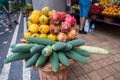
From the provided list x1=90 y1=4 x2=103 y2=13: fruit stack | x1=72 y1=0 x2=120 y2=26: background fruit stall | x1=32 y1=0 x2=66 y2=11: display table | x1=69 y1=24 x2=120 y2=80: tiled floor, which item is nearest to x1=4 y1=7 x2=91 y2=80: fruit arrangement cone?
x1=69 y1=24 x2=120 y2=80: tiled floor

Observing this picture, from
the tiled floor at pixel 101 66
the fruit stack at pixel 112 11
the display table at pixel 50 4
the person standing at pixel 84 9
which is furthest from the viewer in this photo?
the person standing at pixel 84 9

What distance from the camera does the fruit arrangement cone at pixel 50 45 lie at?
178 centimetres

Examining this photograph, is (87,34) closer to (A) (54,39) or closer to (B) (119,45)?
(B) (119,45)

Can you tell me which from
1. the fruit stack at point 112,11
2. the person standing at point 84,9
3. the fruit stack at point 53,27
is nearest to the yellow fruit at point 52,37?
the fruit stack at point 53,27

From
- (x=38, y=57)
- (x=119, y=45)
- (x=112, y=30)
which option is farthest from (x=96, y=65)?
(x=112, y=30)

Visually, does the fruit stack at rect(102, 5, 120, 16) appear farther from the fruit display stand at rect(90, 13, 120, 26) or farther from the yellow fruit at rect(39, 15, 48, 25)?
the yellow fruit at rect(39, 15, 48, 25)

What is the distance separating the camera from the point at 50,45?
1896 mm

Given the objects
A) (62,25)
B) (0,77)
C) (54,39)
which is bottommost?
(0,77)

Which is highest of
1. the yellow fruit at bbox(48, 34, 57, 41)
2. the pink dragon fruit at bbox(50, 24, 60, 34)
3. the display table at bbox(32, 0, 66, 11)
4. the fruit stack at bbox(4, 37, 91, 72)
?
the display table at bbox(32, 0, 66, 11)

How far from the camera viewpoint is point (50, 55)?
1842mm

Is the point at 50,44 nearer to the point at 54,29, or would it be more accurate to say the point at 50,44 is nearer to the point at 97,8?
the point at 54,29

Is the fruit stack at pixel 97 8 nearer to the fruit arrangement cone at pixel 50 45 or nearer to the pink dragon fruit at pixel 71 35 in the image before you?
the fruit arrangement cone at pixel 50 45

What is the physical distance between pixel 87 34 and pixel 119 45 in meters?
1.30

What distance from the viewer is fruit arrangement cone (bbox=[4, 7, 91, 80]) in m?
1.78
